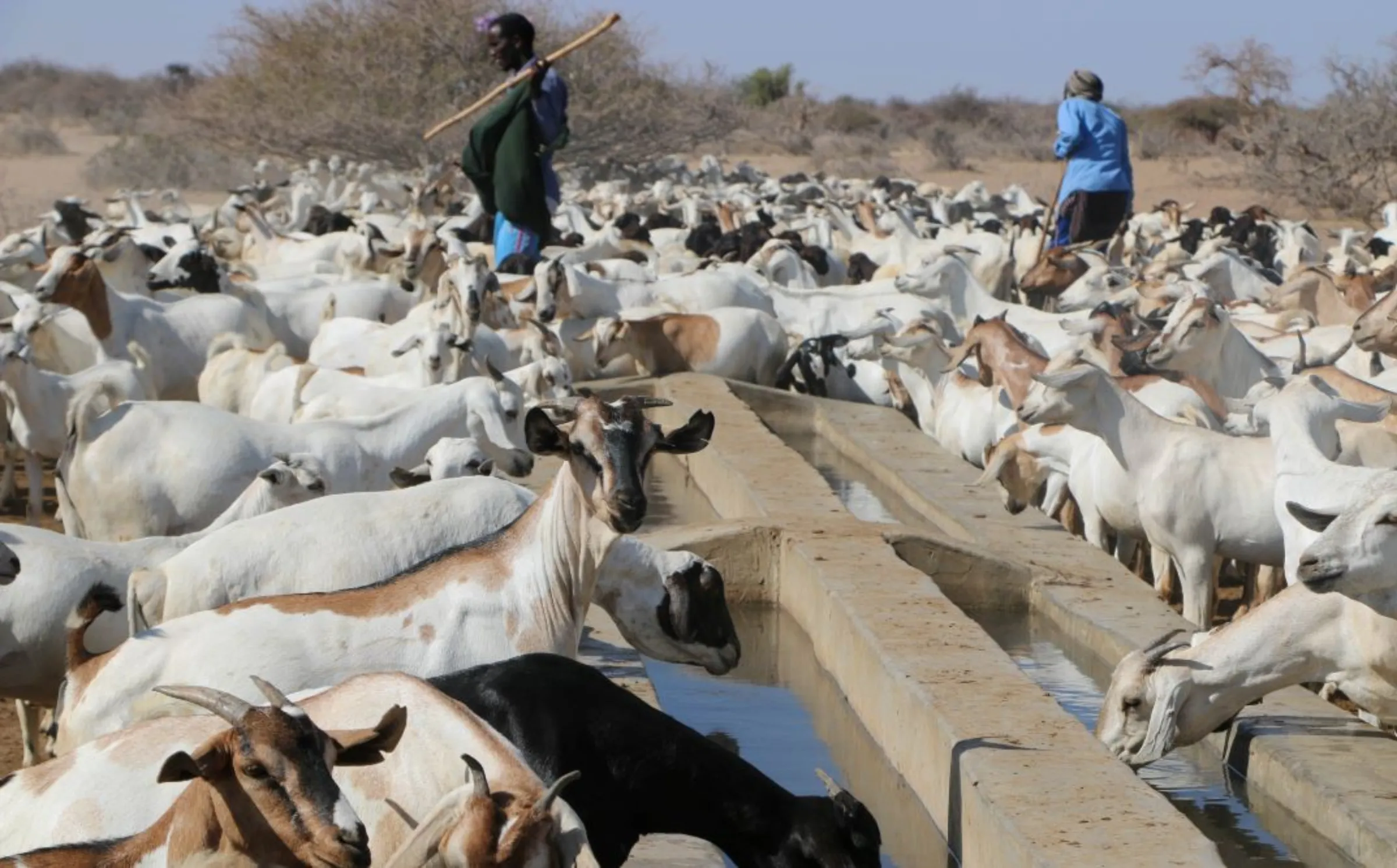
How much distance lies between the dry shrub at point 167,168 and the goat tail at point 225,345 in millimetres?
30366

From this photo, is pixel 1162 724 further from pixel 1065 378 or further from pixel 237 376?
pixel 237 376

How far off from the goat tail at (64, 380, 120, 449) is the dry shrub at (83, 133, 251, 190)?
1336 inches

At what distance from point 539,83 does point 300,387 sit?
3086 millimetres

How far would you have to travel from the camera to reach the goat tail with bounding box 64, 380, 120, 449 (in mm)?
8461

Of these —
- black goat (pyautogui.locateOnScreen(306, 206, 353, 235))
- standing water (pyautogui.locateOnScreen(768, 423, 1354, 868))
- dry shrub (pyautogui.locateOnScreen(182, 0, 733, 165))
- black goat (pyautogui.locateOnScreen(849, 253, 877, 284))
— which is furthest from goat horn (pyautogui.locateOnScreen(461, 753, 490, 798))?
dry shrub (pyautogui.locateOnScreen(182, 0, 733, 165))

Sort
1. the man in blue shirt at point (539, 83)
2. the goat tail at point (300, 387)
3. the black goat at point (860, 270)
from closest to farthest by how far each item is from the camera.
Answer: the goat tail at point (300, 387)
the man in blue shirt at point (539, 83)
the black goat at point (860, 270)

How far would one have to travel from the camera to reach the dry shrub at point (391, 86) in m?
38.2

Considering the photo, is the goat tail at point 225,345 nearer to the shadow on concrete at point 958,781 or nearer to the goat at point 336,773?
the shadow on concrete at point 958,781

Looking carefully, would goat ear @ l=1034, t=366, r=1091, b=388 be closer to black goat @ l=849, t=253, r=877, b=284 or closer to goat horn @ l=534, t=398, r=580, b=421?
goat horn @ l=534, t=398, r=580, b=421

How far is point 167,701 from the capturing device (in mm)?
5219

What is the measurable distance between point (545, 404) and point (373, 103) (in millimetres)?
33688

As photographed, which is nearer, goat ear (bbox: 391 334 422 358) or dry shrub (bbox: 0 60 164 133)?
goat ear (bbox: 391 334 422 358)

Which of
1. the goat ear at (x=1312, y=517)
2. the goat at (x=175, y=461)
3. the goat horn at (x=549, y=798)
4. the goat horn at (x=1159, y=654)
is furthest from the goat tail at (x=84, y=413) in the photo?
the goat horn at (x=549, y=798)

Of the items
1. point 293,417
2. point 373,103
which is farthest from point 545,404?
point 373,103
